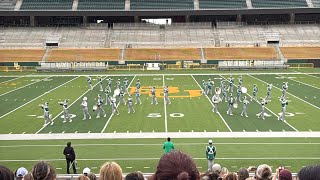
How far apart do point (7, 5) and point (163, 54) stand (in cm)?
2512

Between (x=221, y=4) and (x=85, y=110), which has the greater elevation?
(x=221, y=4)

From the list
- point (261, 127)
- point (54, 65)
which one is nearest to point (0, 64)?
point (54, 65)

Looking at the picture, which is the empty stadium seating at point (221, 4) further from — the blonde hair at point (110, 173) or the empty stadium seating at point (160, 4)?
the blonde hair at point (110, 173)

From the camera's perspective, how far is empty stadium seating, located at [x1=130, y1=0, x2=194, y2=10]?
61.7 meters

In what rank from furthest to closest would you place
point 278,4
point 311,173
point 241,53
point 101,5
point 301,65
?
point 101,5 < point 278,4 < point 241,53 < point 301,65 < point 311,173

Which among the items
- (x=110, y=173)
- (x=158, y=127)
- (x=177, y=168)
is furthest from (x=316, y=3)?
(x=177, y=168)

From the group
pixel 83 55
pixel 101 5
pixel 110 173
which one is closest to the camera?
pixel 110 173

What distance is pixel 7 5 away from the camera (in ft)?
204

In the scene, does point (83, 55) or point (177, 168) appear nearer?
point (177, 168)

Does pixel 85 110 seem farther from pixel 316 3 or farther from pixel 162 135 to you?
pixel 316 3

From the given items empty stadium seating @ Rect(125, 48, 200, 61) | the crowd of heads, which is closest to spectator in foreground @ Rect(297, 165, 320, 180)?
the crowd of heads

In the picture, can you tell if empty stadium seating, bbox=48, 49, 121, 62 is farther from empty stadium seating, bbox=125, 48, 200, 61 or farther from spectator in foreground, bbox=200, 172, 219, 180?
spectator in foreground, bbox=200, 172, 219, 180

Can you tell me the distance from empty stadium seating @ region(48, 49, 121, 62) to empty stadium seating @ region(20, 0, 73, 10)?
9.29 m

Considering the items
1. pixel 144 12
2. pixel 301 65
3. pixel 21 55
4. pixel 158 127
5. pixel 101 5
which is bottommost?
pixel 158 127
